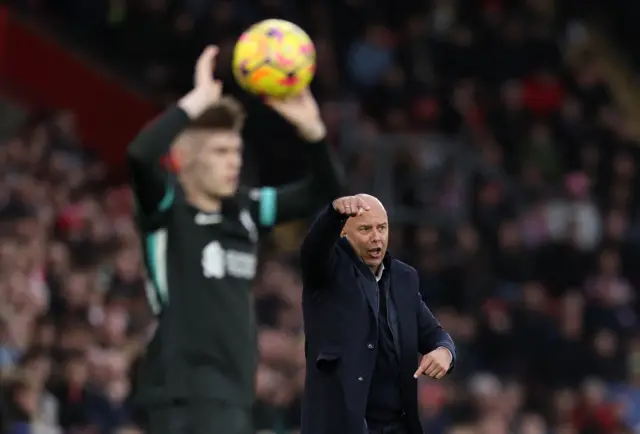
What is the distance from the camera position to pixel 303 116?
7.02 m

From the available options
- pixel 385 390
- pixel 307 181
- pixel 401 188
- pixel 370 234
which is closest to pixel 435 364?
pixel 385 390

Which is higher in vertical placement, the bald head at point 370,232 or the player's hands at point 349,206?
the player's hands at point 349,206

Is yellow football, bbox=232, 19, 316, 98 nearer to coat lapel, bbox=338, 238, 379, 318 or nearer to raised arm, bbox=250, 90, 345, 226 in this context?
raised arm, bbox=250, 90, 345, 226

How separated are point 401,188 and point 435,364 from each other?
10.0 metres

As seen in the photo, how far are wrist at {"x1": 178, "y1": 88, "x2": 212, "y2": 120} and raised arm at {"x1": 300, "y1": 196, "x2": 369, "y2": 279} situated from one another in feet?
3.70

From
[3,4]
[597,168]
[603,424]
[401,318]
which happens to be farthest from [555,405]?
[401,318]

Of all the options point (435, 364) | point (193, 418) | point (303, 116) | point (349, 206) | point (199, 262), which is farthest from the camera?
point (303, 116)

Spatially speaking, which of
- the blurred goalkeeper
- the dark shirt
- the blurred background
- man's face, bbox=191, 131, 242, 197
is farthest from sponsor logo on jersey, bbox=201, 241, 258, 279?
the blurred background

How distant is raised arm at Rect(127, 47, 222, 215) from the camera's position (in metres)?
6.57

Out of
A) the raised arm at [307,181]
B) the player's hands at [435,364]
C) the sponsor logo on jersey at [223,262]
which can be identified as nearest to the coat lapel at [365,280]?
the player's hands at [435,364]

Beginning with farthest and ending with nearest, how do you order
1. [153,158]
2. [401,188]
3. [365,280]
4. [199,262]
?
[401,188] < [199,262] < [153,158] < [365,280]

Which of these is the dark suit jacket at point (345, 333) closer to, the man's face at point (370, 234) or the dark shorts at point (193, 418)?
the man's face at point (370, 234)

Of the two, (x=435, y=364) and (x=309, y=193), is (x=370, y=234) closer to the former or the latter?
(x=435, y=364)

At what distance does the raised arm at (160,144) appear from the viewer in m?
6.57
